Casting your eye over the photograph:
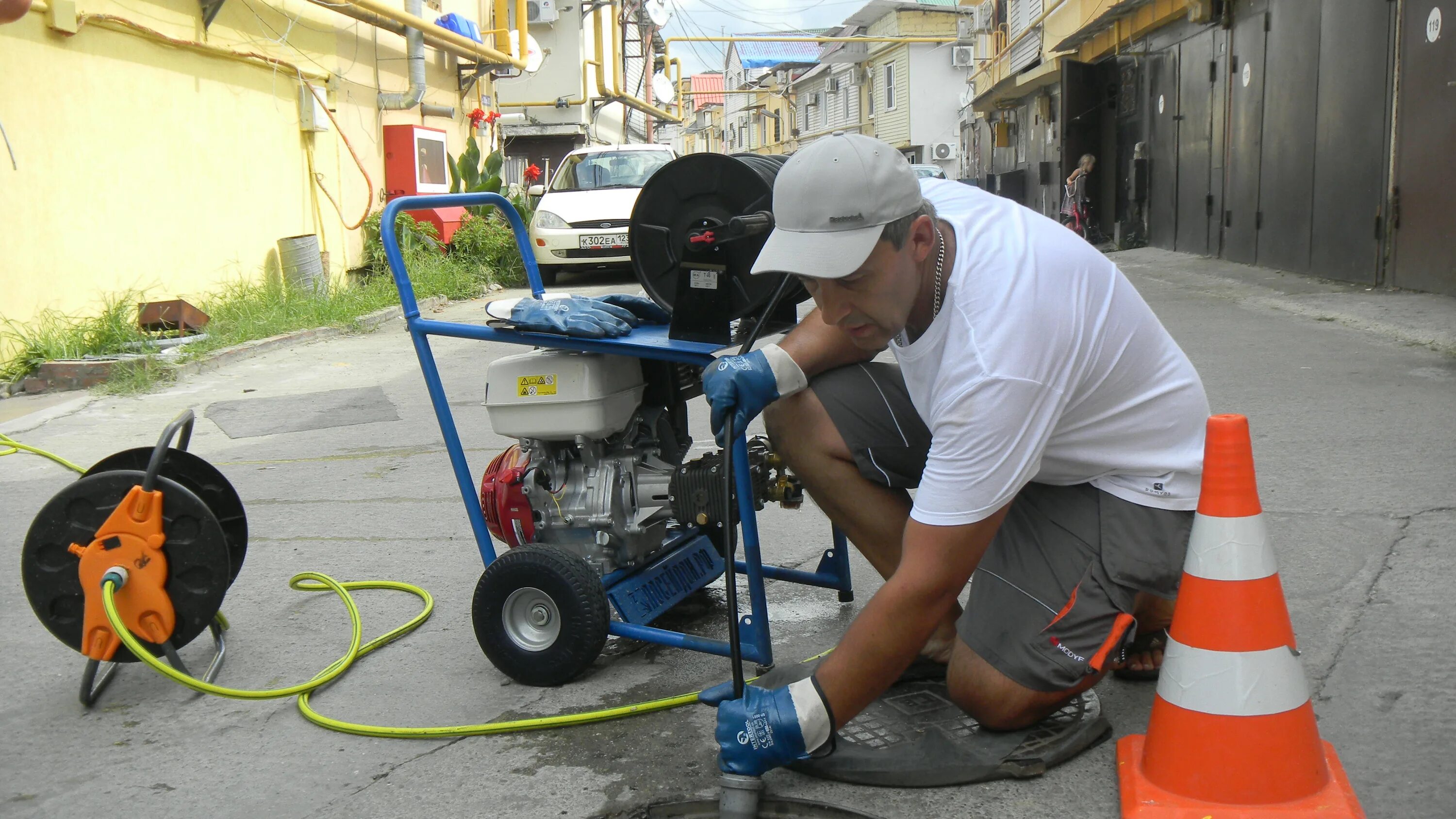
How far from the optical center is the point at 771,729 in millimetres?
2207

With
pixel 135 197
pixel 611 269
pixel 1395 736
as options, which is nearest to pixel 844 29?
pixel 611 269

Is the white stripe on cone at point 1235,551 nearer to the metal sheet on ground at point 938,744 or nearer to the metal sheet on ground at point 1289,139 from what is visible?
the metal sheet on ground at point 938,744

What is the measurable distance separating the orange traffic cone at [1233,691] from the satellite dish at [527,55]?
18.7 m

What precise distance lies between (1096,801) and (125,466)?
95.6 inches

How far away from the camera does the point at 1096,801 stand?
227 centimetres

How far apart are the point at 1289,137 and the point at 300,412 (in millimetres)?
9761

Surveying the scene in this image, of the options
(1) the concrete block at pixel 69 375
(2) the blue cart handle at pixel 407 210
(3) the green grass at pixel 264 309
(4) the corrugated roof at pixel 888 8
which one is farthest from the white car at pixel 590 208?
(4) the corrugated roof at pixel 888 8

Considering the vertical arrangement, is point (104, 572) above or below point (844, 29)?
below

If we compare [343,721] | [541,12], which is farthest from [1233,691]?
[541,12]

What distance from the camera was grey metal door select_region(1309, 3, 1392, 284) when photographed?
9.81 metres

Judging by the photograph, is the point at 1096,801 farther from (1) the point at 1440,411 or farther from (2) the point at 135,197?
(2) the point at 135,197

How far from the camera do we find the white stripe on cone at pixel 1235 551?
6.94ft

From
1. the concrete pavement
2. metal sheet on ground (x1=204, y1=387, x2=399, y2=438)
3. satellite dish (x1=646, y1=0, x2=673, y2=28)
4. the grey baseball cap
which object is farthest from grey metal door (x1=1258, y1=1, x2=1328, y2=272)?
satellite dish (x1=646, y1=0, x2=673, y2=28)

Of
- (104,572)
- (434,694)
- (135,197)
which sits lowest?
(434,694)
